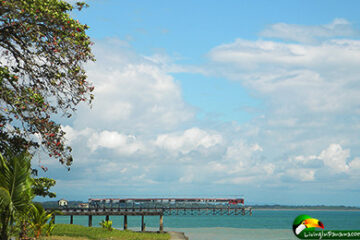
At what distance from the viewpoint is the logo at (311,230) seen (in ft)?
24.0

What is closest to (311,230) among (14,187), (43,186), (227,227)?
(14,187)

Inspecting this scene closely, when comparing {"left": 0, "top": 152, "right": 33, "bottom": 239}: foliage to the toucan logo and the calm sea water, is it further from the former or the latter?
the calm sea water

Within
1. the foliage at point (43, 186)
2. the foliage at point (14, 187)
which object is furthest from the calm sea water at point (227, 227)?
the foliage at point (14, 187)

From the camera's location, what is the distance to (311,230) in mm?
7508

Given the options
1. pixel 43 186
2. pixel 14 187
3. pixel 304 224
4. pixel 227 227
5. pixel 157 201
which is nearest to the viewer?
pixel 304 224

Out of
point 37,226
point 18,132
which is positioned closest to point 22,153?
point 18,132

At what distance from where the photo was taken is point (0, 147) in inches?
643

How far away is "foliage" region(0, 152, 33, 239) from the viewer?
14908 millimetres

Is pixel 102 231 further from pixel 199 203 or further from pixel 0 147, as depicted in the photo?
pixel 199 203

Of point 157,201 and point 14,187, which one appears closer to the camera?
point 14,187

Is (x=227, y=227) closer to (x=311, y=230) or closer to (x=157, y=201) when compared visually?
(x=157, y=201)

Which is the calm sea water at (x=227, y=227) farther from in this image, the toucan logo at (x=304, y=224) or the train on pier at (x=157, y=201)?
the toucan logo at (x=304, y=224)

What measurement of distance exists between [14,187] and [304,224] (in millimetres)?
10790

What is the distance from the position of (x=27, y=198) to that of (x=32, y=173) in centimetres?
209
